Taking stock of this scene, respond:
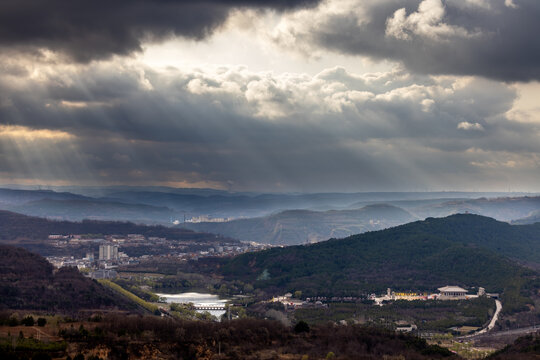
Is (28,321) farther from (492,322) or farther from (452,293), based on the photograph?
(452,293)

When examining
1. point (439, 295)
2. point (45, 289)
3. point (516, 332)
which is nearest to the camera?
point (516, 332)

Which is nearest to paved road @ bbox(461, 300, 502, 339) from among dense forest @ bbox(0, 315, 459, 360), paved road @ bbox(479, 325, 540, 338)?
paved road @ bbox(479, 325, 540, 338)

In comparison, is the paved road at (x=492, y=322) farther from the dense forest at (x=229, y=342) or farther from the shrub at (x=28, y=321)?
→ the shrub at (x=28, y=321)

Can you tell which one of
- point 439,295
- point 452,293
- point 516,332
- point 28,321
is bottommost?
point 516,332

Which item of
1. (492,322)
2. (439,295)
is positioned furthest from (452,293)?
(492,322)

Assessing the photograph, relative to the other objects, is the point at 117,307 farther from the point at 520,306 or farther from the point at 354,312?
the point at 520,306

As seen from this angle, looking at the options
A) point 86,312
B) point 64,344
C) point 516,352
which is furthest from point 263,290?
point 64,344
